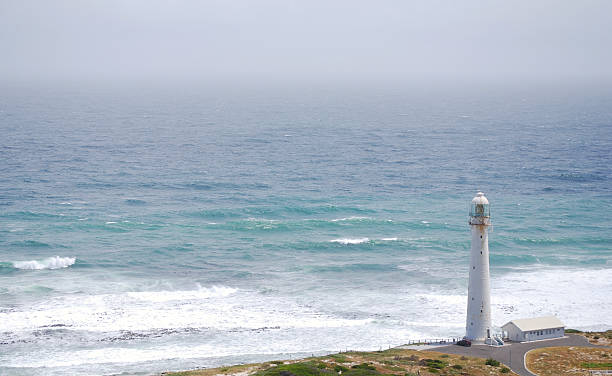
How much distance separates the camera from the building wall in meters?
55.2

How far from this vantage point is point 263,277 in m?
76.2

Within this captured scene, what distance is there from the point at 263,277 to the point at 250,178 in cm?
4664

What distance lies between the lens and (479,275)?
176 ft

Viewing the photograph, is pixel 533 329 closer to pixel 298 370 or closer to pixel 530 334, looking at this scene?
pixel 530 334

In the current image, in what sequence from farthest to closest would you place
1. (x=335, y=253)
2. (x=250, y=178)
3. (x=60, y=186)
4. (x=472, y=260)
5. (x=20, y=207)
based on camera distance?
(x=250, y=178)
(x=60, y=186)
(x=20, y=207)
(x=335, y=253)
(x=472, y=260)

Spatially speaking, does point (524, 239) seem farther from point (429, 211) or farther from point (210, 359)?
point (210, 359)

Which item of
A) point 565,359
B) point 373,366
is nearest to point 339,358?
point 373,366

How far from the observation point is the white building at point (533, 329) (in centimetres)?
5525

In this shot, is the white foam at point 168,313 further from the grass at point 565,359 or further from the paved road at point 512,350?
the grass at point 565,359

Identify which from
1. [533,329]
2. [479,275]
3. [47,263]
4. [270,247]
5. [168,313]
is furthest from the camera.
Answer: [270,247]

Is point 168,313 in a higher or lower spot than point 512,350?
lower

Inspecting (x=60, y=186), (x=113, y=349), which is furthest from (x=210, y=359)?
(x=60, y=186)

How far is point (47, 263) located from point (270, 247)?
22.3 m

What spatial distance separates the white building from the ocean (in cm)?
714
